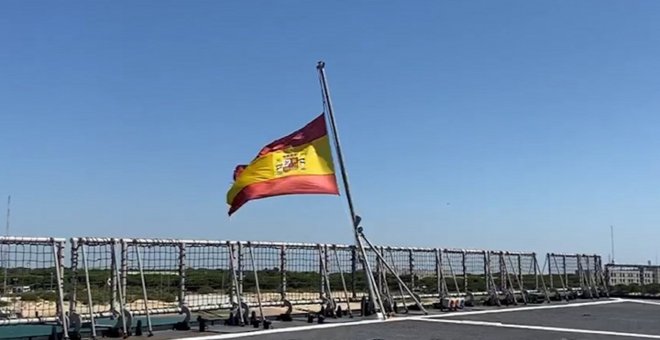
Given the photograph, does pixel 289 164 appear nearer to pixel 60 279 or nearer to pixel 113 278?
pixel 113 278

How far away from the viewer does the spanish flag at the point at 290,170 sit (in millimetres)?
16281

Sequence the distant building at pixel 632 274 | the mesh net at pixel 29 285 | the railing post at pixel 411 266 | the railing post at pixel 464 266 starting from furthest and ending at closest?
1. the distant building at pixel 632 274
2. the railing post at pixel 464 266
3. the railing post at pixel 411 266
4. the mesh net at pixel 29 285

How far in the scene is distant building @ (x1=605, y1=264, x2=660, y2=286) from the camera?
1182 inches

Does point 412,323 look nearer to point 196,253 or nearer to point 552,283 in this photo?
point 196,253

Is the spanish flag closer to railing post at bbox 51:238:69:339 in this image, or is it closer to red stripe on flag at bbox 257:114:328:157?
red stripe on flag at bbox 257:114:328:157

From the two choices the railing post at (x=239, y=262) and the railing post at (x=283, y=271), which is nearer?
the railing post at (x=239, y=262)

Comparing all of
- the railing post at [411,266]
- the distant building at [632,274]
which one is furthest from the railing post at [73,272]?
the distant building at [632,274]

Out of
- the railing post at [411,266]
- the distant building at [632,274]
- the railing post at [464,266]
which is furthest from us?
the distant building at [632,274]

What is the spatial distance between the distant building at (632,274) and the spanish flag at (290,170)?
56.0 feet

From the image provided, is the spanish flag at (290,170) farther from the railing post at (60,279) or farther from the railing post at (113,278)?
the railing post at (60,279)

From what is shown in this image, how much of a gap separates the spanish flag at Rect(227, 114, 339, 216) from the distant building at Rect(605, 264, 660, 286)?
17.1 metres

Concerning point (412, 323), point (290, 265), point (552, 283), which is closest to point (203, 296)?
point (290, 265)

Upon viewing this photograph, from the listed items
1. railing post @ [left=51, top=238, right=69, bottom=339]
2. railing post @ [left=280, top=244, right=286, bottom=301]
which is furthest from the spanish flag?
railing post @ [left=51, top=238, right=69, bottom=339]

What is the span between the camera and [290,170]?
55.1 feet
